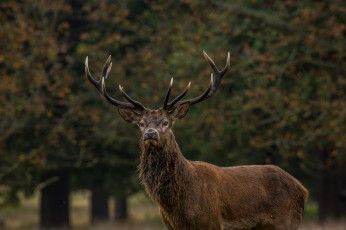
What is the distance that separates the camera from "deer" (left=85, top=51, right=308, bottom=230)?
7.29 meters

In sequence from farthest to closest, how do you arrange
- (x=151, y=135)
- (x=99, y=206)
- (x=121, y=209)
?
(x=121, y=209) < (x=99, y=206) < (x=151, y=135)

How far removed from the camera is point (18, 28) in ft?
47.0

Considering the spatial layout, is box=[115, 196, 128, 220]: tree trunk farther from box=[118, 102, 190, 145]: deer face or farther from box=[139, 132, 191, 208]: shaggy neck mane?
box=[139, 132, 191, 208]: shaggy neck mane

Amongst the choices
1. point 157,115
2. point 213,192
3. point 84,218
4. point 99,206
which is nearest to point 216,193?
point 213,192

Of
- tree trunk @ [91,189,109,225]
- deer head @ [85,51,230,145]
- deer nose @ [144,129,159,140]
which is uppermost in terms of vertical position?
deer head @ [85,51,230,145]

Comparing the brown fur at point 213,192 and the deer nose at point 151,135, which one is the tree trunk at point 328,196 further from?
the deer nose at point 151,135

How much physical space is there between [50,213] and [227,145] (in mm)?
5677

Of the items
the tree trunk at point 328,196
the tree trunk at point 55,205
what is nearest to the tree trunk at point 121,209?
the tree trunk at point 55,205

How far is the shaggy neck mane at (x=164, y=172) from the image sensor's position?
Result: 7.34 meters

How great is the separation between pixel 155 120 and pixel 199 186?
942 mm

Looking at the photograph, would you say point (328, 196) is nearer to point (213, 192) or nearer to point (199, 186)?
point (213, 192)

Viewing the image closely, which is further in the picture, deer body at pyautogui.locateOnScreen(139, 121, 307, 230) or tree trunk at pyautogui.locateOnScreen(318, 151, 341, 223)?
tree trunk at pyautogui.locateOnScreen(318, 151, 341, 223)

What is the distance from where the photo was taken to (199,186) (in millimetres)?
7465

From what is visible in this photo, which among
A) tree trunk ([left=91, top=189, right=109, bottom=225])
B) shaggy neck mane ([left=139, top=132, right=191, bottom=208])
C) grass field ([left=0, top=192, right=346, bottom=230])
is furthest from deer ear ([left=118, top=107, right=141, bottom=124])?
tree trunk ([left=91, top=189, right=109, bottom=225])
